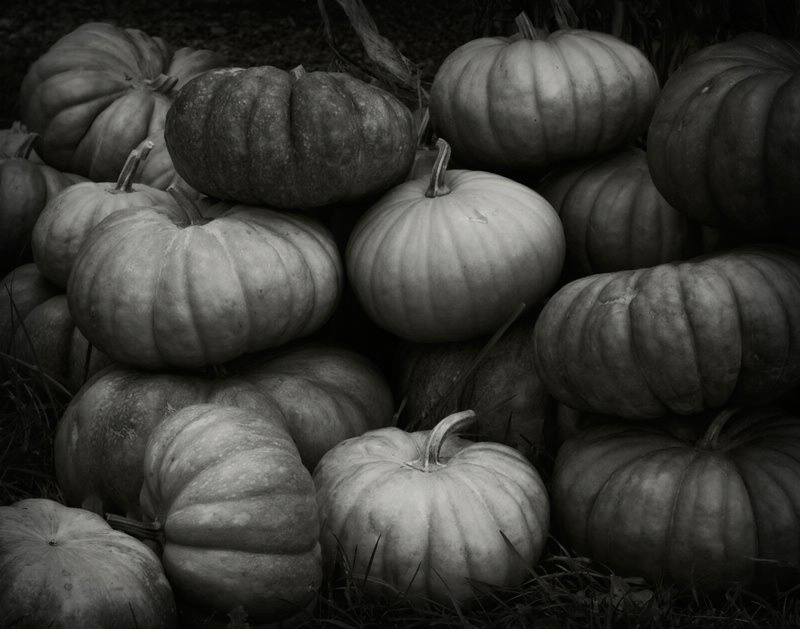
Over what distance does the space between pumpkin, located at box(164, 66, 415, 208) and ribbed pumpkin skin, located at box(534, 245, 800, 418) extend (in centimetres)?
90

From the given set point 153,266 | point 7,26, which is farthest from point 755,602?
point 7,26

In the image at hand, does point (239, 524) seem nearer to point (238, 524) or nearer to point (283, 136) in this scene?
point (238, 524)

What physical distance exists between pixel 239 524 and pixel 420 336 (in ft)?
4.05

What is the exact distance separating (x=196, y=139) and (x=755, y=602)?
2.12m

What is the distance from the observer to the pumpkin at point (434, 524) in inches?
111

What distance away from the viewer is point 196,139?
3508 mm

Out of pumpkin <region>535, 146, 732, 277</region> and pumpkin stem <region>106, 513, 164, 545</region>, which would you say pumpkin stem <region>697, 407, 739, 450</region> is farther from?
pumpkin stem <region>106, 513, 164, 545</region>

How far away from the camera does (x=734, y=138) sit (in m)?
3.04

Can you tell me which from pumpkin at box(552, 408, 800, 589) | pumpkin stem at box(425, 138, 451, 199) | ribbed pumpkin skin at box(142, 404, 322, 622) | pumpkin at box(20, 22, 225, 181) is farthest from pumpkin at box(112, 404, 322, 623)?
pumpkin at box(20, 22, 225, 181)

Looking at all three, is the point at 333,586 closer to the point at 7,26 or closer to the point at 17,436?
the point at 17,436

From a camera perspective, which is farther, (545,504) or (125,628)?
(545,504)

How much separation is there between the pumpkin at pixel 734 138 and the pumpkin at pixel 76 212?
173cm

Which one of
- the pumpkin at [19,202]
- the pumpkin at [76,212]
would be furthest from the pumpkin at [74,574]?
the pumpkin at [19,202]

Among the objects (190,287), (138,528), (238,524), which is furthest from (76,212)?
(238,524)
